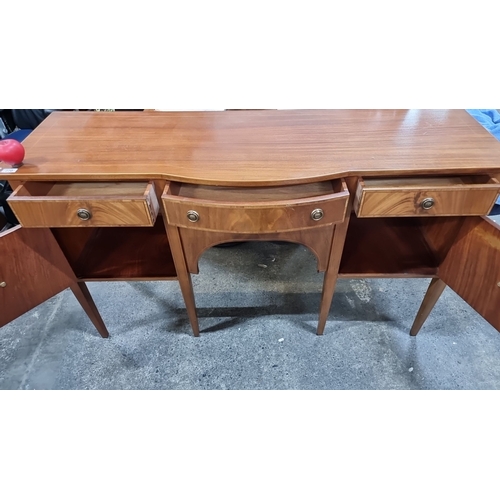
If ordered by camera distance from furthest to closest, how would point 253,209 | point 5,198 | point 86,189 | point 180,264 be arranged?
point 5,198 < point 180,264 < point 86,189 < point 253,209

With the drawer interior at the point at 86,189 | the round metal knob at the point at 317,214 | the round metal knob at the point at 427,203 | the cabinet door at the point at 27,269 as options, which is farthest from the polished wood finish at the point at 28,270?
the round metal knob at the point at 427,203

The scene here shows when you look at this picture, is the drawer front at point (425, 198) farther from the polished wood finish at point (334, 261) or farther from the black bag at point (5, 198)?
the black bag at point (5, 198)

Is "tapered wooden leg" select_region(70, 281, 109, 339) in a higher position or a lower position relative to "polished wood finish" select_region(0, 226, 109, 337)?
lower

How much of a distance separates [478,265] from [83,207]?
958mm

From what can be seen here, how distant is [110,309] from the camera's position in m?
1.37

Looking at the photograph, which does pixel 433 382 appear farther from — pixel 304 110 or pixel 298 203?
pixel 304 110

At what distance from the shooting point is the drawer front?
0.74 meters

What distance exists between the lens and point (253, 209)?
73 centimetres

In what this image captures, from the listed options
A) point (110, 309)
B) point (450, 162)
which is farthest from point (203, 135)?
point (110, 309)

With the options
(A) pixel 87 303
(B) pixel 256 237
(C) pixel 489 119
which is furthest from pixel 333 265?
(C) pixel 489 119

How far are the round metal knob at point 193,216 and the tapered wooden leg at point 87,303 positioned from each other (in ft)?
1.68

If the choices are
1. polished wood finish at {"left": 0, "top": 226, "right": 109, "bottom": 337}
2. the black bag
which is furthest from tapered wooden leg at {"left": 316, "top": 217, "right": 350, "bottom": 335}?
the black bag

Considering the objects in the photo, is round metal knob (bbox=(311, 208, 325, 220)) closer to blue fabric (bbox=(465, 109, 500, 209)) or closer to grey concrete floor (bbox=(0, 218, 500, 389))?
grey concrete floor (bbox=(0, 218, 500, 389))

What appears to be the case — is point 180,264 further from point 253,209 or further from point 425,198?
point 425,198
